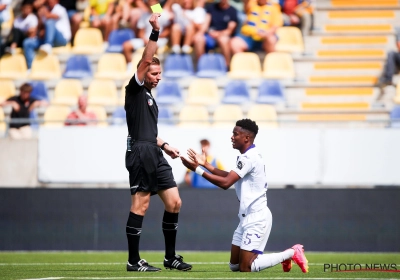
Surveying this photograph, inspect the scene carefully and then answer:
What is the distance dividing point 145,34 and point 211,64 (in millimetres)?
2061

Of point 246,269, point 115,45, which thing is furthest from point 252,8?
point 246,269

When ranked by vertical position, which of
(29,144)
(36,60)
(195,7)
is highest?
(195,7)

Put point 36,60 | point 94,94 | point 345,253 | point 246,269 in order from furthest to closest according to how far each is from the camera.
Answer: point 36,60 → point 94,94 → point 345,253 → point 246,269

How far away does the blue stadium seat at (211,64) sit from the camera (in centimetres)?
1783

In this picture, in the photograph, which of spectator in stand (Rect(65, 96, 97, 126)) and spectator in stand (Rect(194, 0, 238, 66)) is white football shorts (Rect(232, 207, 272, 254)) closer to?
spectator in stand (Rect(65, 96, 97, 126))

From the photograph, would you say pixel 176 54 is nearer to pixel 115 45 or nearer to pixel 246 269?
pixel 115 45

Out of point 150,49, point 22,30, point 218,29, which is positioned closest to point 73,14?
point 22,30

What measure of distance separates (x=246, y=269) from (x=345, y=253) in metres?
5.49

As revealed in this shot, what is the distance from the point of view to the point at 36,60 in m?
19.2

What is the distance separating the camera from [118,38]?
19281mm

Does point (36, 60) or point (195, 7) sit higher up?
point (195, 7)

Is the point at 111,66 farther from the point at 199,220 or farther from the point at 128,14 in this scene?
the point at 199,220

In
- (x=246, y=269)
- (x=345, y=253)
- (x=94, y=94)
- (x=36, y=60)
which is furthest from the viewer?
(x=36, y=60)

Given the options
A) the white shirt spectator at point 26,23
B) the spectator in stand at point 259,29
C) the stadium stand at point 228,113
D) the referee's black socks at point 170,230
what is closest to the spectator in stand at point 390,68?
the spectator in stand at point 259,29
